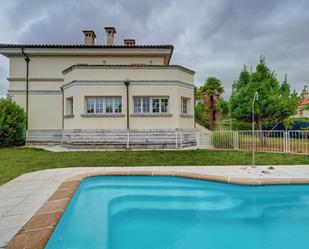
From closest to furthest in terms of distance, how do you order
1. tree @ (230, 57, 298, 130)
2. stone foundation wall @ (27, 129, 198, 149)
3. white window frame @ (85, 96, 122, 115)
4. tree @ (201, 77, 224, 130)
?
stone foundation wall @ (27, 129, 198, 149) → white window frame @ (85, 96, 122, 115) → tree @ (230, 57, 298, 130) → tree @ (201, 77, 224, 130)

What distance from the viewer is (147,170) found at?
674 centimetres

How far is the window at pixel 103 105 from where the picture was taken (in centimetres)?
1337

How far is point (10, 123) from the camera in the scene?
13688 millimetres

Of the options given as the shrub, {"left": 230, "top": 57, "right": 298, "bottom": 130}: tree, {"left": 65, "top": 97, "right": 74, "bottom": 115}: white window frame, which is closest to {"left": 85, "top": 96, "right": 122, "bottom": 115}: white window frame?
{"left": 65, "top": 97, "right": 74, "bottom": 115}: white window frame

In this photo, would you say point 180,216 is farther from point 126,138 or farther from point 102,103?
point 102,103

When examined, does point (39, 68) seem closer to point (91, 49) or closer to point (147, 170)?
point (91, 49)

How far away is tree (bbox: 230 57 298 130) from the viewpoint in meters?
14.0

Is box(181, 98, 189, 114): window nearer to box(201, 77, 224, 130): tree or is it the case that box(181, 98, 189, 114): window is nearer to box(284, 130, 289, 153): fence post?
box(284, 130, 289, 153): fence post

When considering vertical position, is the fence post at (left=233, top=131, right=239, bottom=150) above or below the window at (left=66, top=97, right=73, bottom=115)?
below

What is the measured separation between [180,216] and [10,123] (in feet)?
44.3

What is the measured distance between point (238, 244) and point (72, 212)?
113 inches

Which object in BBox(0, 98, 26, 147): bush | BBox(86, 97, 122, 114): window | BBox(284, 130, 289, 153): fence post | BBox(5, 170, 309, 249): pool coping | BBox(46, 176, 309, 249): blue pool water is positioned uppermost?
BBox(86, 97, 122, 114): window

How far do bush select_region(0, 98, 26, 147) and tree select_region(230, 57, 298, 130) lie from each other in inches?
560

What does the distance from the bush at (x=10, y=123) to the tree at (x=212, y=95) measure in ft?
67.6
